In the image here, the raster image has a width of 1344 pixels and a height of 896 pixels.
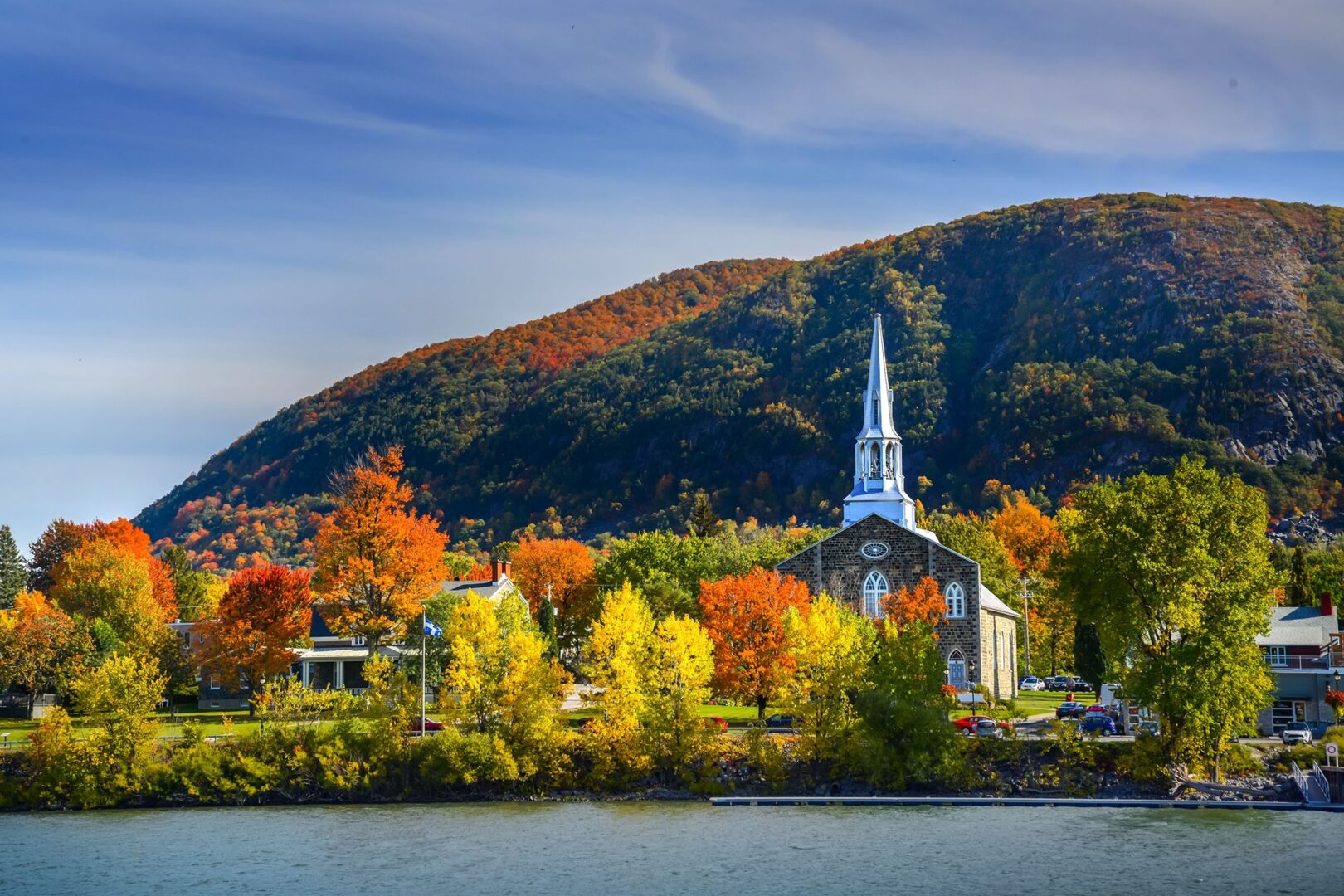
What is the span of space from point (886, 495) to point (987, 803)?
127 feet

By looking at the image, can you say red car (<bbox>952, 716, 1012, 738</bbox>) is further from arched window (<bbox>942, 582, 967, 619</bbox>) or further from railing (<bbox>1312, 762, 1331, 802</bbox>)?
arched window (<bbox>942, 582, 967, 619</bbox>)

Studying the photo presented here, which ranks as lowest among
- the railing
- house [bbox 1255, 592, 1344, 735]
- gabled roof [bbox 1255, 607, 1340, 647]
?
the railing

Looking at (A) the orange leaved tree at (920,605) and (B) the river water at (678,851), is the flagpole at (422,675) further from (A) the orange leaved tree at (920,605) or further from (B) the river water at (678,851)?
(A) the orange leaved tree at (920,605)

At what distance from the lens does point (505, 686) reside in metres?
69.9

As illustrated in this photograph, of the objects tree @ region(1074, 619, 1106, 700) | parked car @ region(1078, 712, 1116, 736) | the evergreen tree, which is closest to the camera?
parked car @ region(1078, 712, 1116, 736)

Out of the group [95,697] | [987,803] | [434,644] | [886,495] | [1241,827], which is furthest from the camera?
[886,495]

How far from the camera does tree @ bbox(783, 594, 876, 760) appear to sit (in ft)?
224

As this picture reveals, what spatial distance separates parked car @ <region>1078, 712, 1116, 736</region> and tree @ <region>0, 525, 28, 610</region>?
77364 millimetres

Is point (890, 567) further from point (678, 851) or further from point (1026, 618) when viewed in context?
point (678, 851)

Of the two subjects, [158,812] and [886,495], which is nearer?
[158,812]

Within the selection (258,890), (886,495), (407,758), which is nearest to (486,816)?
(407,758)

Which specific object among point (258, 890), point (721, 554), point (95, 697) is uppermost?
point (721, 554)

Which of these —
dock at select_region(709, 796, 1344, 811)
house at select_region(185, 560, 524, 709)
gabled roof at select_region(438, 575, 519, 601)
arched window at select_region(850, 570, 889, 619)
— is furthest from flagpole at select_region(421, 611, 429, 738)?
arched window at select_region(850, 570, 889, 619)

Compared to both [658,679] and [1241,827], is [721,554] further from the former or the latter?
[1241,827]
